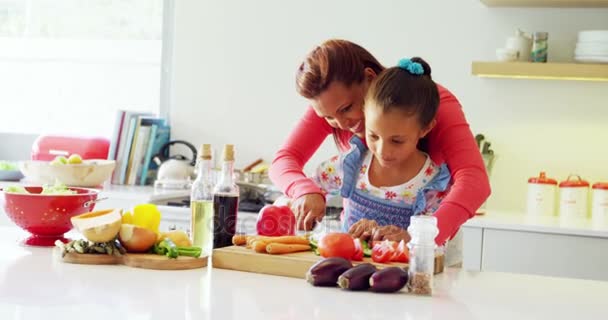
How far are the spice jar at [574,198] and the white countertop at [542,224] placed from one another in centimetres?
7

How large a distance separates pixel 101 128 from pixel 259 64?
98 cm

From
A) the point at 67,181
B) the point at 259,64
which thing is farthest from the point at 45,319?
the point at 259,64

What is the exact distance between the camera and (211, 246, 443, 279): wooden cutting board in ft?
6.66

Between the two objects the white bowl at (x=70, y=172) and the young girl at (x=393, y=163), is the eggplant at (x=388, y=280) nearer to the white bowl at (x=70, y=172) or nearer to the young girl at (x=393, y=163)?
the young girl at (x=393, y=163)

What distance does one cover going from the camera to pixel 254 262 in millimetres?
2086

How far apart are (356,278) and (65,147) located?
3.00 metres

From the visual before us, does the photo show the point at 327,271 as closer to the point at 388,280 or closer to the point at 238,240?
the point at 388,280

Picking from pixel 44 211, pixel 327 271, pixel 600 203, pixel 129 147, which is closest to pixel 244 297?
pixel 327 271

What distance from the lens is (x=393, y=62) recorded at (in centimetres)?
430

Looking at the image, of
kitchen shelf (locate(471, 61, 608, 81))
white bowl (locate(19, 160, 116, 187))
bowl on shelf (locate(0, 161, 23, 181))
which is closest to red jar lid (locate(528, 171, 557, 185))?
kitchen shelf (locate(471, 61, 608, 81))

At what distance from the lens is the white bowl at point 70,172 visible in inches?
165

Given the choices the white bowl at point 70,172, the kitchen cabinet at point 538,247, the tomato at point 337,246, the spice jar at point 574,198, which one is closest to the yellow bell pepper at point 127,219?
the tomato at point 337,246

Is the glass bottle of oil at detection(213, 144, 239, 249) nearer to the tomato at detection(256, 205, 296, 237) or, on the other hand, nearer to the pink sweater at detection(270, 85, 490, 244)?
the tomato at detection(256, 205, 296, 237)

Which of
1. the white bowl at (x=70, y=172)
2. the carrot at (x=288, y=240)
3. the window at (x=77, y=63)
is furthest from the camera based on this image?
the window at (x=77, y=63)
